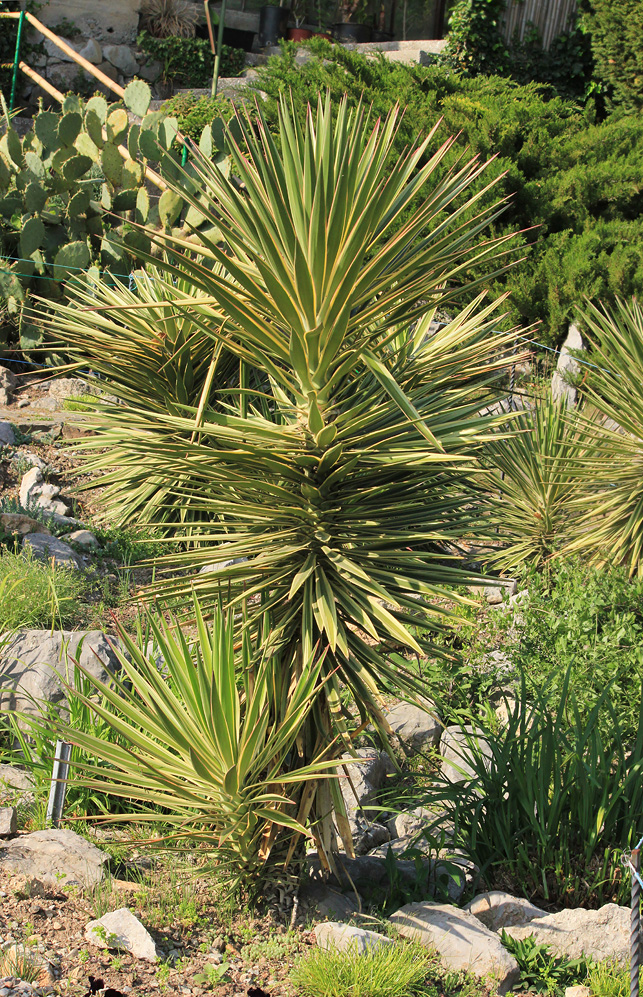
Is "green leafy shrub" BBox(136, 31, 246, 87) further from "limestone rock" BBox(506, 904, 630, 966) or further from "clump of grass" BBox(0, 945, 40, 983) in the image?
"clump of grass" BBox(0, 945, 40, 983)

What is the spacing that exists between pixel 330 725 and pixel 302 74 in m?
8.83

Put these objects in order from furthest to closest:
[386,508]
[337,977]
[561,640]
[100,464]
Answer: [100,464], [561,640], [386,508], [337,977]

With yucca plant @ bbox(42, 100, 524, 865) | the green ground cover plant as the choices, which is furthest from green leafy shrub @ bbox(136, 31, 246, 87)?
yucca plant @ bbox(42, 100, 524, 865)

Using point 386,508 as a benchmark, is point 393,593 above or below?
below

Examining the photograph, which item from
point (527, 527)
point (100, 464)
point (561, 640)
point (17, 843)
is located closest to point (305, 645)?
point (17, 843)

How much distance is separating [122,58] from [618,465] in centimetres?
1133

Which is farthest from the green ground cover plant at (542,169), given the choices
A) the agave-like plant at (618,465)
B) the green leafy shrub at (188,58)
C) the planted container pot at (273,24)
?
the planted container pot at (273,24)

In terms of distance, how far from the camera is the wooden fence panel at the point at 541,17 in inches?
512

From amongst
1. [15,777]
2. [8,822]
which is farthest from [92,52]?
[8,822]

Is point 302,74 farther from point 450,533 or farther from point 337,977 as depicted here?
point 337,977

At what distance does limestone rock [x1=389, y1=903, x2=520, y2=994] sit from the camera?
8.11 feet

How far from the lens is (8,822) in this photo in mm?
2768

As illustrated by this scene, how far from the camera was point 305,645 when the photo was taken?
2.32 m

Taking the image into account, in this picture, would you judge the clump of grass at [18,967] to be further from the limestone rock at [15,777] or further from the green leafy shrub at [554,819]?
the green leafy shrub at [554,819]
